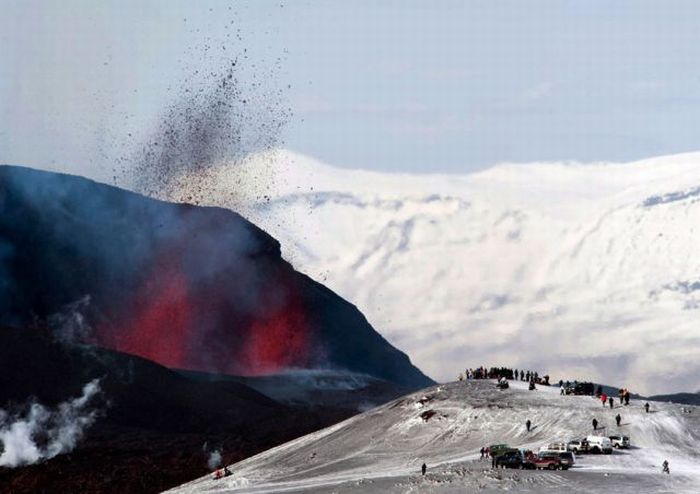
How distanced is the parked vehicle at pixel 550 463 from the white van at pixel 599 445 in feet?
39.0

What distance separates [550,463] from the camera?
555 feet

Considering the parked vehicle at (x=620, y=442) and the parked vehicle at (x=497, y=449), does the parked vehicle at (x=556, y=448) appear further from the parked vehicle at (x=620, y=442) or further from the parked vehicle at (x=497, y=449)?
the parked vehicle at (x=620, y=442)

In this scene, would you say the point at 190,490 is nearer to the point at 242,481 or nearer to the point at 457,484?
the point at 242,481

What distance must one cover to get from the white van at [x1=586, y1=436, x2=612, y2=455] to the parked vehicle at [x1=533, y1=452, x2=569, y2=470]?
39.0 feet

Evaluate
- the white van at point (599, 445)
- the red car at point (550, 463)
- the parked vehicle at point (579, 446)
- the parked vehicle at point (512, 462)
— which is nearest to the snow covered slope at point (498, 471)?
the white van at point (599, 445)

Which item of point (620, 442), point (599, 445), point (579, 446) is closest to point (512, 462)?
point (579, 446)

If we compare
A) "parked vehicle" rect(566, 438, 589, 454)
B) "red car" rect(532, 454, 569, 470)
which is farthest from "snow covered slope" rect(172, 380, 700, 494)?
"parked vehicle" rect(566, 438, 589, 454)

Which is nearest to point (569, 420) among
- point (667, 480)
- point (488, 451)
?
point (488, 451)

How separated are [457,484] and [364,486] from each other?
13230 millimetres

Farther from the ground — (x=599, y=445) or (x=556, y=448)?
(x=599, y=445)

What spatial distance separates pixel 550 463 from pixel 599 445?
45.4 ft

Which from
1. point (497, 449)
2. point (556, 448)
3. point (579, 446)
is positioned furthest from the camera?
point (579, 446)

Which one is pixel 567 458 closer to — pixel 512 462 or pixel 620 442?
pixel 512 462

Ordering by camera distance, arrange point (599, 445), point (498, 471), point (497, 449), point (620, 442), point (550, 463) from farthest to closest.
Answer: point (620, 442) < point (599, 445) < point (497, 449) < point (550, 463) < point (498, 471)
